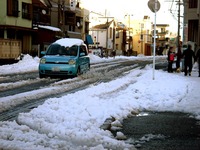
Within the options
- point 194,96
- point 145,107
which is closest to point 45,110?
point 145,107

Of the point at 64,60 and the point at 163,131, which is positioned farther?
the point at 64,60

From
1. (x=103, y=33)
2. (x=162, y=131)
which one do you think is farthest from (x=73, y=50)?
A: (x=103, y=33)

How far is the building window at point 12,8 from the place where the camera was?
37812mm

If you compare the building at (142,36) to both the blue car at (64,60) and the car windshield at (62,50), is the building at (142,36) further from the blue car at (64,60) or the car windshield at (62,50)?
the car windshield at (62,50)

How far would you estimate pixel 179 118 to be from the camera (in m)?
8.24

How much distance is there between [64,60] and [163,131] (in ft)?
36.8

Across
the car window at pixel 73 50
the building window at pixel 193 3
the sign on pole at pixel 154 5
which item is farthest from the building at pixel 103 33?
the sign on pole at pixel 154 5

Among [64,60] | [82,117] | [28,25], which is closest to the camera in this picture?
[82,117]

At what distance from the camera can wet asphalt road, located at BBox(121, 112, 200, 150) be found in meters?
5.91

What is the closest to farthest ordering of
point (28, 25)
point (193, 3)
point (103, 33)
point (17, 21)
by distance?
point (17, 21) < point (28, 25) < point (193, 3) < point (103, 33)

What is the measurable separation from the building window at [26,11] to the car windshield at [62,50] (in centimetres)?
2317

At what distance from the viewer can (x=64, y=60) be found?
1756 centimetres

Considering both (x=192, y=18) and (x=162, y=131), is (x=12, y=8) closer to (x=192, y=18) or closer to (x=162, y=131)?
(x=192, y=18)

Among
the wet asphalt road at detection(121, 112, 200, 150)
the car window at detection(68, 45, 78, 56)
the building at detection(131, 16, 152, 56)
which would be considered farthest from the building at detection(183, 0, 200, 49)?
the building at detection(131, 16, 152, 56)
